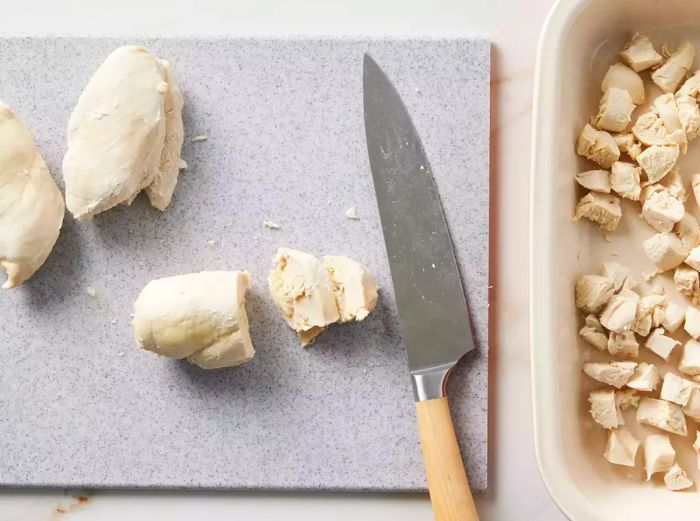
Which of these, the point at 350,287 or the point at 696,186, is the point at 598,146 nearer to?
the point at 696,186

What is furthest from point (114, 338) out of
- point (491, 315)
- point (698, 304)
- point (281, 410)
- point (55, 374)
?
point (698, 304)

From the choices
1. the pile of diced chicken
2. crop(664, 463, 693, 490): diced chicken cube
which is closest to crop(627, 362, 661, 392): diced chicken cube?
the pile of diced chicken

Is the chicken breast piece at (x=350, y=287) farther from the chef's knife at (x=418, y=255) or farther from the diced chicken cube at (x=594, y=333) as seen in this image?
the diced chicken cube at (x=594, y=333)

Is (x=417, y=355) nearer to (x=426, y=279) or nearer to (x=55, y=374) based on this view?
(x=426, y=279)

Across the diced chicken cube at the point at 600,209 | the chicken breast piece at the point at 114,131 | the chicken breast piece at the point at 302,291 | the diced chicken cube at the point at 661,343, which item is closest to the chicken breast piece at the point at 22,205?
the chicken breast piece at the point at 114,131

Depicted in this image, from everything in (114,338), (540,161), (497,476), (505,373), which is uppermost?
(540,161)

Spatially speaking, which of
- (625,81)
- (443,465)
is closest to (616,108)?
(625,81)

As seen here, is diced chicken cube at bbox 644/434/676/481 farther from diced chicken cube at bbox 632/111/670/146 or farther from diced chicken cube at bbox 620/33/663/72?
diced chicken cube at bbox 620/33/663/72
